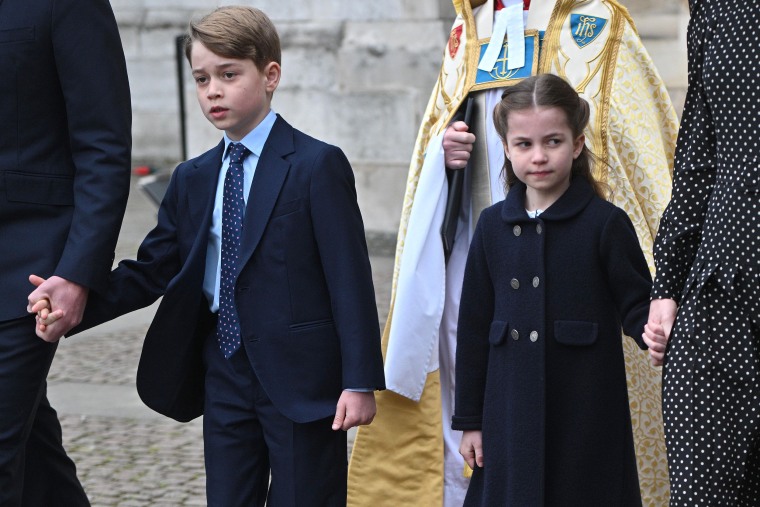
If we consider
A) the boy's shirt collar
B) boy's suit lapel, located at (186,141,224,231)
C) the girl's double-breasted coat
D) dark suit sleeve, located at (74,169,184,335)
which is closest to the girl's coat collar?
the girl's double-breasted coat

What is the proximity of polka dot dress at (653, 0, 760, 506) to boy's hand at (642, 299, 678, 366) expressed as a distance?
7 cm

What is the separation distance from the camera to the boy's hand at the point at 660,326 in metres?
3.02

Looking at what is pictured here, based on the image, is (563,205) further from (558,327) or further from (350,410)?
(350,410)

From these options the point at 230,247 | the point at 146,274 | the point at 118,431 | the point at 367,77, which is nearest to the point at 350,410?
the point at 230,247

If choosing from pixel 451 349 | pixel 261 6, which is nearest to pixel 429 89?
pixel 261 6

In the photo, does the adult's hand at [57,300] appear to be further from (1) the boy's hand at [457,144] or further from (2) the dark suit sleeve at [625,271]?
(2) the dark suit sleeve at [625,271]

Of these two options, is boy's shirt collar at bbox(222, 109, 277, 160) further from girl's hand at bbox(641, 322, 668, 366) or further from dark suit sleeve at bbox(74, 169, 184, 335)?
girl's hand at bbox(641, 322, 668, 366)

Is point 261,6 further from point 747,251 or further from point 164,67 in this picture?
point 747,251

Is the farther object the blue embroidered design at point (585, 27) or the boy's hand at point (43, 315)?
the blue embroidered design at point (585, 27)

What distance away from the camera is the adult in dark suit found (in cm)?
353

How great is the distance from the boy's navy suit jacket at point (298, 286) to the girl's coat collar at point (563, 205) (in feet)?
1.27

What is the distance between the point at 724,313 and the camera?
284 centimetres

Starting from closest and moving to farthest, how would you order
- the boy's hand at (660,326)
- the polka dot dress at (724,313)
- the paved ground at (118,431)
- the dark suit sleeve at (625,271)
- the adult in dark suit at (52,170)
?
1. the polka dot dress at (724,313)
2. the boy's hand at (660,326)
3. the dark suit sleeve at (625,271)
4. the adult in dark suit at (52,170)
5. the paved ground at (118,431)

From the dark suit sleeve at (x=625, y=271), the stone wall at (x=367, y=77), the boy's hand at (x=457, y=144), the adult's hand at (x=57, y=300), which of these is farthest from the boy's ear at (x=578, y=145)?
the stone wall at (x=367, y=77)
